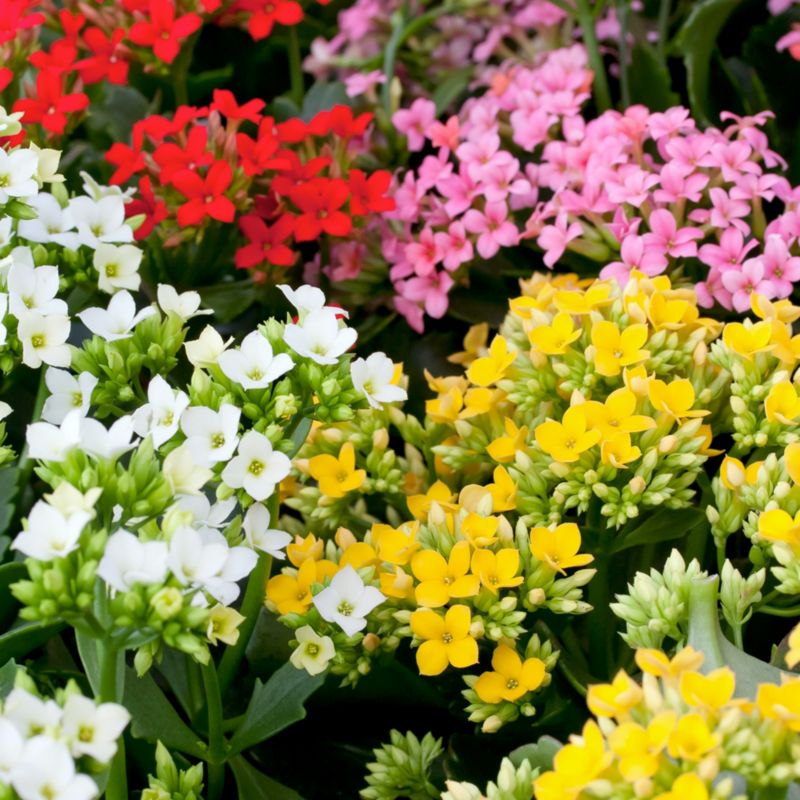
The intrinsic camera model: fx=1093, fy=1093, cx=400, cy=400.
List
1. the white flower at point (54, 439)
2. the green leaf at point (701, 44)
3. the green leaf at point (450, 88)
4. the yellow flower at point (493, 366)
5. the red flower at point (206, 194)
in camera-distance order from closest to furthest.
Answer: the white flower at point (54, 439) < the yellow flower at point (493, 366) < the red flower at point (206, 194) < the green leaf at point (701, 44) < the green leaf at point (450, 88)

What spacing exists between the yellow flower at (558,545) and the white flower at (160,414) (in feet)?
0.73

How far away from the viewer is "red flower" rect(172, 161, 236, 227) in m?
0.87

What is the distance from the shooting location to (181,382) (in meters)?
0.85

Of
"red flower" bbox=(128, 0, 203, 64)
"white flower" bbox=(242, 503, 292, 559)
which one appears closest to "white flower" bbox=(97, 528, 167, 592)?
"white flower" bbox=(242, 503, 292, 559)

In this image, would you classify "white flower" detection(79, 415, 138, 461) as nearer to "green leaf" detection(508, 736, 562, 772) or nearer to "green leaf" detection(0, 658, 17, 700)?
"green leaf" detection(0, 658, 17, 700)

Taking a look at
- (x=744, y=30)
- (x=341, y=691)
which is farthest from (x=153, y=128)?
(x=744, y=30)

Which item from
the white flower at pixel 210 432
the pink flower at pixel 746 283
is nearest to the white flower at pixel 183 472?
the white flower at pixel 210 432

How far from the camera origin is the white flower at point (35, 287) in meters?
0.68

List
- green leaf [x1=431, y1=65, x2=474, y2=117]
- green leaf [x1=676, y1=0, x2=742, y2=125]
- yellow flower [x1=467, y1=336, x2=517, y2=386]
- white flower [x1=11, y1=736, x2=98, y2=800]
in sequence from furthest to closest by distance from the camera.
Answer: green leaf [x1=431, y1=65, x2=474, y2=117] → green leaf [x1=676, y1=0, x2=742, y2=125] → yellow flower [x1=467, y1=336, x2=517, y2=386] → white flower [x1=11, y1=736, x2=98, y2=800]

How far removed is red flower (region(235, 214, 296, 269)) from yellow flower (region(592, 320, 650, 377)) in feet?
1.00

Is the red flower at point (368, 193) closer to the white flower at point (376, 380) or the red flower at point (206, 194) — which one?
the red flower at point (206, 194)

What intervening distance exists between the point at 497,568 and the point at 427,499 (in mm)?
112

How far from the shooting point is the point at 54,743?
458mm

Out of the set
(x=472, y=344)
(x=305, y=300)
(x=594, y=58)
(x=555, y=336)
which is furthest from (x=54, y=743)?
(x=594, y=58)
